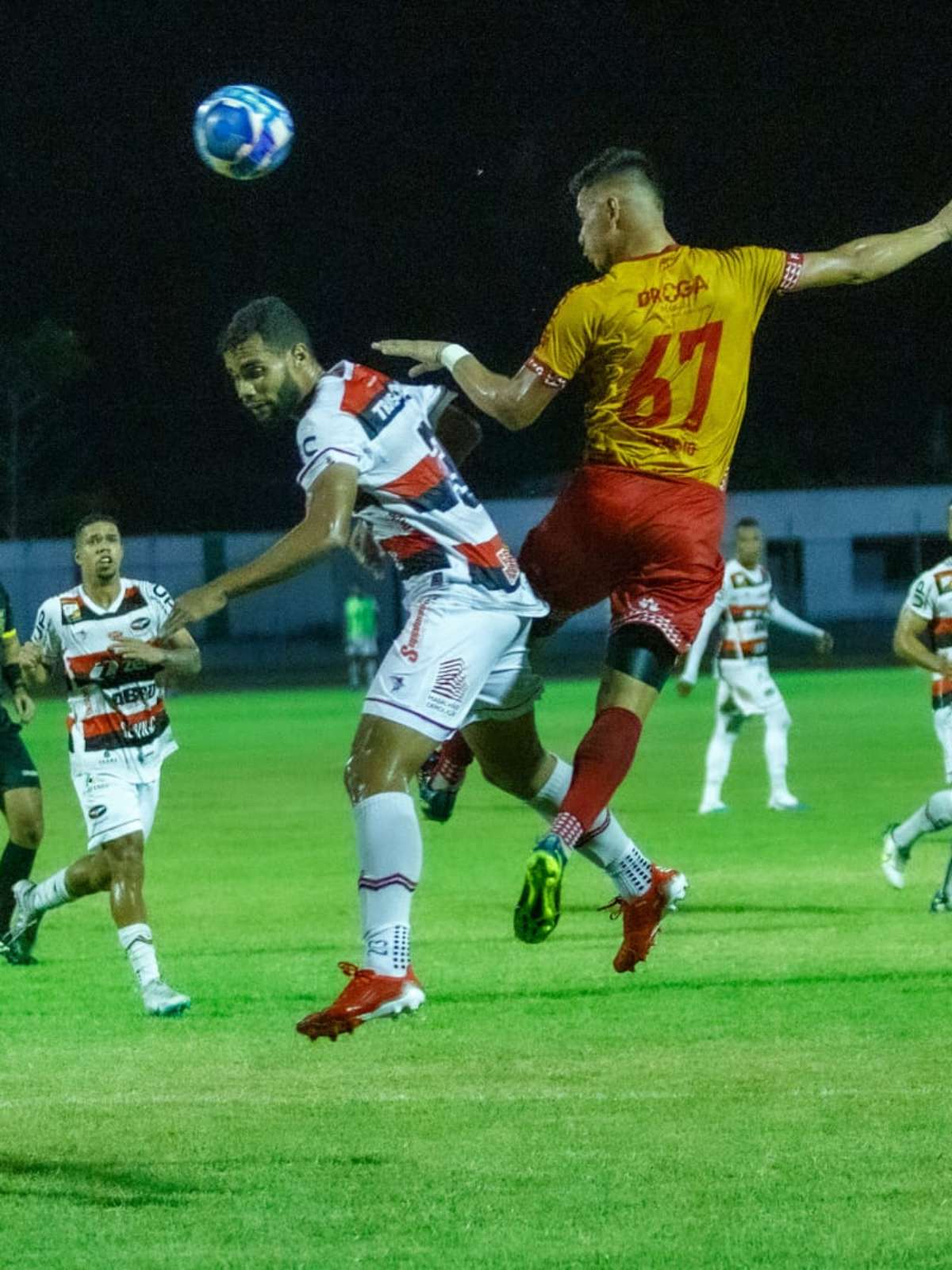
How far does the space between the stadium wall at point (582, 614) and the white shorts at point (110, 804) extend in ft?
136

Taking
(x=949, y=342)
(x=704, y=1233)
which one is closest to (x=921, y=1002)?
(x=704, y=1233)

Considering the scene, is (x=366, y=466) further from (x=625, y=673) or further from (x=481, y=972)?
(x=481, y=972)

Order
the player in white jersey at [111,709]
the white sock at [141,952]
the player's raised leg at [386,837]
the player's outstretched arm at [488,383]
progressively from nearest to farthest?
the player's raised leg at [386,837] < the player's outstretched arm at [488,383] < the white sock at [141,952] < the player in white jersey at [111,709]

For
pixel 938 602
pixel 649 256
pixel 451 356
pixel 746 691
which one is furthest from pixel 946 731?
pixel 451 356

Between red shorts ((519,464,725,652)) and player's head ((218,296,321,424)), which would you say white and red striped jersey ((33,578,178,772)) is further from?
player's head ((218,296,321,424))

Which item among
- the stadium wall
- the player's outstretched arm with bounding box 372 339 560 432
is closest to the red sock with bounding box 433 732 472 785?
the player's outstretched arm with bounding box 372 339 560 432

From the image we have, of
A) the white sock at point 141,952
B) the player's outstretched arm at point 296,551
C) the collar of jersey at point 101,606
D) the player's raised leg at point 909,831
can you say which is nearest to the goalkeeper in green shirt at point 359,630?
the player's raised leg at point 909,831

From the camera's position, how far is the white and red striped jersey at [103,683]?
1079 cm

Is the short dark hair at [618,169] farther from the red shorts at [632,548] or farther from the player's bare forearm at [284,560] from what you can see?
the player's bare forearm at [284,560]

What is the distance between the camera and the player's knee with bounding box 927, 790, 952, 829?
1317 centimetres

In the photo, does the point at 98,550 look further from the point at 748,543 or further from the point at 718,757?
the point at 748,543

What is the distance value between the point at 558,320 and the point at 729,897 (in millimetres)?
7315

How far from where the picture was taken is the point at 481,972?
11.5 metres

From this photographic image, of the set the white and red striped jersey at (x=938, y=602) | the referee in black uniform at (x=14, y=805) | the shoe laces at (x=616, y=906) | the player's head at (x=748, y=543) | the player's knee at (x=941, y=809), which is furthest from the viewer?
the player's head at (x=748, y=543)
